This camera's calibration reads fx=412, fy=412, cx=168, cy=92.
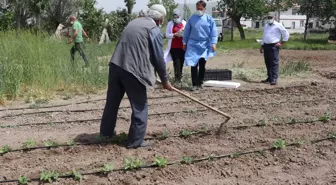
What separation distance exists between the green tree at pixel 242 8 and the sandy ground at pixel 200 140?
21216 millimetres

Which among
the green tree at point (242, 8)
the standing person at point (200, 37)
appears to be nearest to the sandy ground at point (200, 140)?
the standing person at point (200, 37)

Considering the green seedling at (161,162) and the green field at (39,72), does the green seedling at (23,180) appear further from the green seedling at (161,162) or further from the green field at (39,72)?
the green field at (39,72)

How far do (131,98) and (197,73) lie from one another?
3.46 m

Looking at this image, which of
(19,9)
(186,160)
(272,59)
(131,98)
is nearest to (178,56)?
(272,59)

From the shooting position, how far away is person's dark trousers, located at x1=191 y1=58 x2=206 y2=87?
7.39m

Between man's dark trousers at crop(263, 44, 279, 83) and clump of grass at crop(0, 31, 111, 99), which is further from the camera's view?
man's dark trousers at crop(263, 44, 279, 83)

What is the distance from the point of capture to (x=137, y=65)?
415 cm

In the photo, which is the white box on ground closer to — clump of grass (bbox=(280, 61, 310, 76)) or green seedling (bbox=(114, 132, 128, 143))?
clump of grass (bbox=(280, 61, 310, 76))

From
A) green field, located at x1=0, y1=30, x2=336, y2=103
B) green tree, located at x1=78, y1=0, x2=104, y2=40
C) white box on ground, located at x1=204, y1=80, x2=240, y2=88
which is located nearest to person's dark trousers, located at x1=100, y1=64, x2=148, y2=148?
green field, located at x1=0, y1=30, x2=336, y2=103

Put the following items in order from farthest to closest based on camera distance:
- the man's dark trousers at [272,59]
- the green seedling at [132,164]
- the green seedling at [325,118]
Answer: the man's dark trousers at [272,59] < the green seedling at [325,118] < the green seedling at [132,164]

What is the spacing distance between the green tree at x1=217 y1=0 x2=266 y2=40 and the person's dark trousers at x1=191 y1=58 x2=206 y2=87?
21.1 metres

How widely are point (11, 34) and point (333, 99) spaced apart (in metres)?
6.51

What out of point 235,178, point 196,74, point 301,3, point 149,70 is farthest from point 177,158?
point 301,3

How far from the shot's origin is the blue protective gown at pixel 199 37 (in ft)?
23.7
